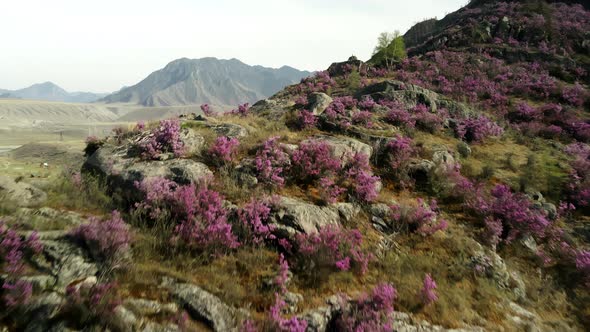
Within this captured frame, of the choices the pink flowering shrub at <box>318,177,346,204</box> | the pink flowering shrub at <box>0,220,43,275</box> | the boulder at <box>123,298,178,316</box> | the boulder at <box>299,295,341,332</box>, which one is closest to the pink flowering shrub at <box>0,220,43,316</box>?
the pink flowering shrub at <box>0,220,43,275</box>

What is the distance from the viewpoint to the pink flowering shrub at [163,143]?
859cm

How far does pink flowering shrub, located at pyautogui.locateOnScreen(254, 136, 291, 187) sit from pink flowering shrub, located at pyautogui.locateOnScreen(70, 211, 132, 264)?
3723 mm

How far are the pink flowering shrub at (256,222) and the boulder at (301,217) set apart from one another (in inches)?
9.6

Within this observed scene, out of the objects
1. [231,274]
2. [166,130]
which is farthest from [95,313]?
[166,130]

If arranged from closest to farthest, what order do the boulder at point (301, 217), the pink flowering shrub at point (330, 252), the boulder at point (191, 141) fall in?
the pink flowering shrub at point (330, 252) < the boulder at point (301, 217) < the boulder at point (191, 141)

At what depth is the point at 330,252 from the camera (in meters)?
5.90

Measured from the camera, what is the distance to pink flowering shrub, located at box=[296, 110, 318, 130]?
1309 cm

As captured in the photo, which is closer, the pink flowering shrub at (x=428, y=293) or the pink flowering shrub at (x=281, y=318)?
the pink flowering shrub at (x=281, y=318)

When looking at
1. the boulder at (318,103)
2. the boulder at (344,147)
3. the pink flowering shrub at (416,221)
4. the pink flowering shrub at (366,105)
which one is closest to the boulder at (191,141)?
the boulder at (344,147)

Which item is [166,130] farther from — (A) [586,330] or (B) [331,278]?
(A) [586,330]

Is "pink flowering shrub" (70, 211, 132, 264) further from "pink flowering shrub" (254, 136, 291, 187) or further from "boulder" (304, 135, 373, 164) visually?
"boulder" (304, 135, 373, 164)

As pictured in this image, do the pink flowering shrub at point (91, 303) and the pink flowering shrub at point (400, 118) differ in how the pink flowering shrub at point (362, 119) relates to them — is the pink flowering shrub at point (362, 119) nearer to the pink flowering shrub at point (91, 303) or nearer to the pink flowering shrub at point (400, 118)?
the pink flowering shrub at point (400, 118)

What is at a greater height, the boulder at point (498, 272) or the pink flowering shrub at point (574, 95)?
the pink flowering shrub at point (574, 95)

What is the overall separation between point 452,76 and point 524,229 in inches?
855
